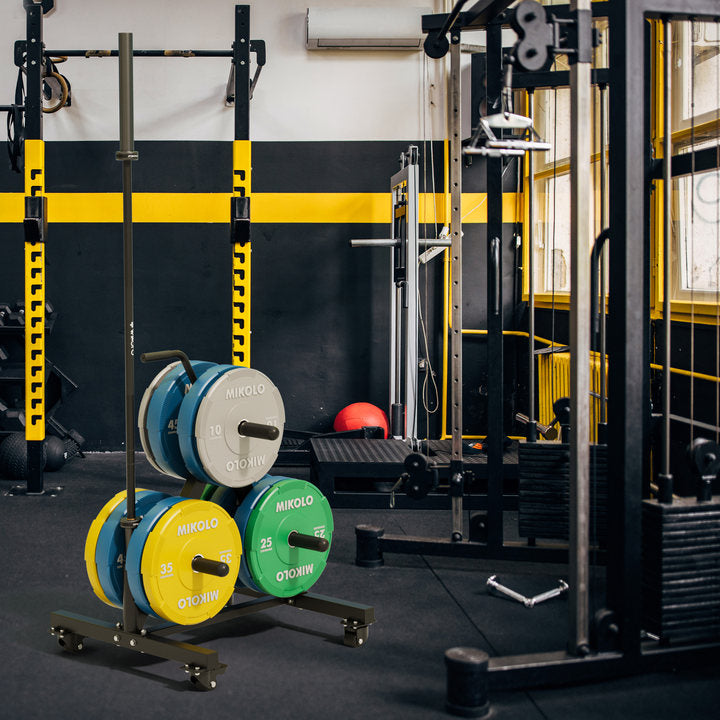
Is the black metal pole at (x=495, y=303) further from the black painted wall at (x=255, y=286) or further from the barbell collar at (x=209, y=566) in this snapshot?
the black painted wall at (x=255, y=286)

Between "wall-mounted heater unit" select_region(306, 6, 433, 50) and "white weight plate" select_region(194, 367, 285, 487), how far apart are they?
11.5 feet

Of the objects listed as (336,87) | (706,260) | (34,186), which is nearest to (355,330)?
(336,87)

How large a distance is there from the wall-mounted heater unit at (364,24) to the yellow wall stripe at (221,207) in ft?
3.12

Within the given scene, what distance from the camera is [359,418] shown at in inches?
209

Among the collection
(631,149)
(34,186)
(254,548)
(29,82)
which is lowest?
(254,548)

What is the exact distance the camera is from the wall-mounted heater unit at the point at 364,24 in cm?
536

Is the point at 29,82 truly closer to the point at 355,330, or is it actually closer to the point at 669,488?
the point at 355,330

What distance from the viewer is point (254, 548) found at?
8.20ft

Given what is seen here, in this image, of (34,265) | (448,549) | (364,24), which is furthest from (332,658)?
(364,24)

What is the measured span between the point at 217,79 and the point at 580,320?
4.08 m

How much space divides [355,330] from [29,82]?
2.39 metres

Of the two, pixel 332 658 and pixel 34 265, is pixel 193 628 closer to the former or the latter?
pixel 332 658

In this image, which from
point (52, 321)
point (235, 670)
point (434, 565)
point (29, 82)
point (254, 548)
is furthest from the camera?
point (52, 321)

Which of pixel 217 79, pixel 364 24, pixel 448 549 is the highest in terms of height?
pixel 364 24
